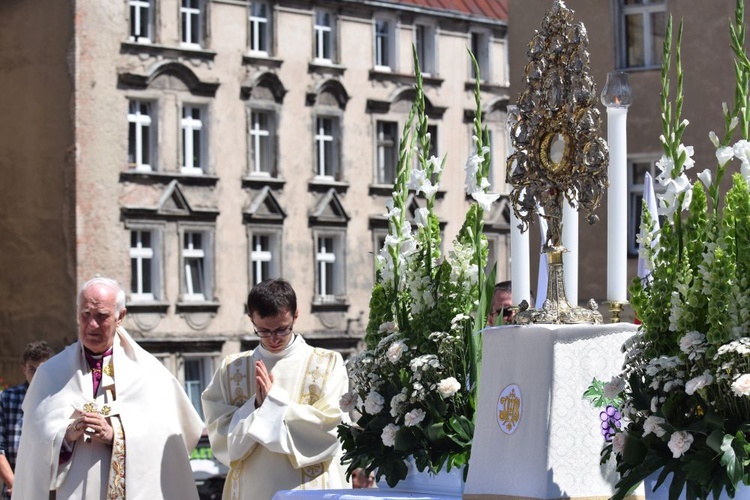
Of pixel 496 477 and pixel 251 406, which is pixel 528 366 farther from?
pixel 251 406

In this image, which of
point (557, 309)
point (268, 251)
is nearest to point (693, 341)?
point (557, 309)

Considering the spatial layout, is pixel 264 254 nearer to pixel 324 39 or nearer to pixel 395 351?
pixel 324 39

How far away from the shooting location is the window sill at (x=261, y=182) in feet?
138

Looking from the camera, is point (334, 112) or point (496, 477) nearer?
point (496, 477)

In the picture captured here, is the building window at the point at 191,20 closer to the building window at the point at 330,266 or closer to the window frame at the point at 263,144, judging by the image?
the window frame at the point at 263,144

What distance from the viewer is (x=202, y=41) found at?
136ft

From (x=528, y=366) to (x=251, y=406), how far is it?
239 cm

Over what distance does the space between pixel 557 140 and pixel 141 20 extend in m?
34.5

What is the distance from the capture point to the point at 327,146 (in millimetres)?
44094

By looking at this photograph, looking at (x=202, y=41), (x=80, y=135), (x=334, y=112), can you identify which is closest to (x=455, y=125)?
(x=334, y=112)

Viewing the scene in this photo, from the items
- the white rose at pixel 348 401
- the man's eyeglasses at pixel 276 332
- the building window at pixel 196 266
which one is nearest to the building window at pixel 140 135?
the building window at pixel 196 266

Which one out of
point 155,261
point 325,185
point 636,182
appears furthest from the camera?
point 325,185

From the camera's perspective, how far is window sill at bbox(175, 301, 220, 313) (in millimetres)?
40938

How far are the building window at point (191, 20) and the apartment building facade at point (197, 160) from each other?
4 centimetres
